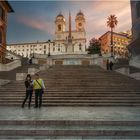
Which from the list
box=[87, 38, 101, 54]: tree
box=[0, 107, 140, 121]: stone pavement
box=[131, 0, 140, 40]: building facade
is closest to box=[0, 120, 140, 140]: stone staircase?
box=[0, 107, 140, 121]: stone pavement

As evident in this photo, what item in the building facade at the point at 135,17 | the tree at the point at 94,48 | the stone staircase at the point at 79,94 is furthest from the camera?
the tree at the point at 94,48

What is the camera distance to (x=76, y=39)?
109 metres

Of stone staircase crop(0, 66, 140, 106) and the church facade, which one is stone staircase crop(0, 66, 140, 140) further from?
the church facade

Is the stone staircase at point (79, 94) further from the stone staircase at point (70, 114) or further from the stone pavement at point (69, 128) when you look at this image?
the stone pavement at point (69, 128)

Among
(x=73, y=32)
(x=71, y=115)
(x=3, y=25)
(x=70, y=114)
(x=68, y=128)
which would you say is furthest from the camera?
(x=73, y=32)

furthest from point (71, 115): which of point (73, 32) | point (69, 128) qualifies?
point (73, 32)

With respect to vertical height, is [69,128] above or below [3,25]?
below

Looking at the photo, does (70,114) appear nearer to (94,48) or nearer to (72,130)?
(72,130)

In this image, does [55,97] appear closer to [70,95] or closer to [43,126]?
[70,95]

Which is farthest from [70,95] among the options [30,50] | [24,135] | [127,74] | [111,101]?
[30,50]

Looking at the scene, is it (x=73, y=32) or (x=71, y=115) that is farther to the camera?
(x=73, y=32)

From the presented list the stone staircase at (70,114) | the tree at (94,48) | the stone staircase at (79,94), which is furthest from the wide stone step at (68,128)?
the tree at (94,48)

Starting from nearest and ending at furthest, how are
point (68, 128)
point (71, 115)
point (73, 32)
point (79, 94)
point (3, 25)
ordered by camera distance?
point (68, 128) → point (71, 115) → point (79, 94) → point (3, 25) → point (73, 32)

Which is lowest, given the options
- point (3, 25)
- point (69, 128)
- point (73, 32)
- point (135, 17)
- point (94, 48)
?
point (69, 128)
